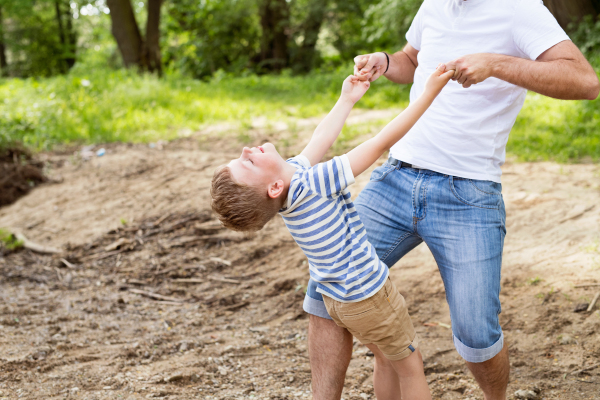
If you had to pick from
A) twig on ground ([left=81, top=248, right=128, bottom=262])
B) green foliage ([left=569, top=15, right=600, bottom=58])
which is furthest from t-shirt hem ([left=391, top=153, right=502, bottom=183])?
green foliage ([left=569, top=15, right=600, bottom=58])

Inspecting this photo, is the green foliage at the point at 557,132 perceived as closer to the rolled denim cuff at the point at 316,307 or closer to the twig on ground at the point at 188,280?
the twig on ground at the point at 188,280

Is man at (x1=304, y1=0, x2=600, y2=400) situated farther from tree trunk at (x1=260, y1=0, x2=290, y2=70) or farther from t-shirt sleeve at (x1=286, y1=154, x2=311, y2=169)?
tree trunk at (x1=260, y1=0, x2=290, y2=70)

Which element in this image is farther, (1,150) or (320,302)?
(1,150)

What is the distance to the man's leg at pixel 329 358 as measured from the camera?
2.22 m

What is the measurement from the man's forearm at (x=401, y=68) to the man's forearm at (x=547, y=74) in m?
0.69

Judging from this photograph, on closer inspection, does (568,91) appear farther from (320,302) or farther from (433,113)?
(320,302)

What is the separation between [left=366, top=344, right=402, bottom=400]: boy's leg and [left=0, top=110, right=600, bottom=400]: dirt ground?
41cm

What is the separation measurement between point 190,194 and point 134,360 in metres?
3.09

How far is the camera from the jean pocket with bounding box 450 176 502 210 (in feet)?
7.09

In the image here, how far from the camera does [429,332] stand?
11.3 ft

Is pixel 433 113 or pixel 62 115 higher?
pixel 433 113

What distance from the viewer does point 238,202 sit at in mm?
1907

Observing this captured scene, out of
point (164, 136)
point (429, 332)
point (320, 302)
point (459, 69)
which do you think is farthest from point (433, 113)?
point (164, 136)

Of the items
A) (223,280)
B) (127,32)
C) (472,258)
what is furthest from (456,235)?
(127,32)
